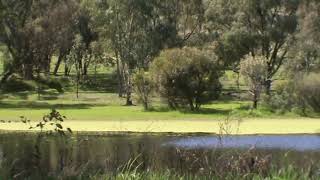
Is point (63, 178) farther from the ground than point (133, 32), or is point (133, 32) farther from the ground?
point (133, 32)

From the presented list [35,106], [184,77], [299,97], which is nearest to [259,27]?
[299,97]

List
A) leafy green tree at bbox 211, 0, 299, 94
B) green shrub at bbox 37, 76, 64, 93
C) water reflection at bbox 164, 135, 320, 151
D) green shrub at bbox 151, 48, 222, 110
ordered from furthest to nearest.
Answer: leafy green tree at bbox 211, 0, 299, 94, green shrub at bbox 151, 48, 222, 110, water reflection at bbox 164, 135, 320, 151, green shrub at bbox 37, 76, 64, 93

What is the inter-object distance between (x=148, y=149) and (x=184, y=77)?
33.3m

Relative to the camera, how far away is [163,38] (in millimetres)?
81375

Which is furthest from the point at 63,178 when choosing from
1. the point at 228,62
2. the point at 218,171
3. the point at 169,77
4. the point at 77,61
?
the point at 77,61

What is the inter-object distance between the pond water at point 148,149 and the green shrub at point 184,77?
70.2 ft

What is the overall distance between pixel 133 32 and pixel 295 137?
40913 millimetres

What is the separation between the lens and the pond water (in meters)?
12.8

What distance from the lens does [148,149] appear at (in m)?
27.3

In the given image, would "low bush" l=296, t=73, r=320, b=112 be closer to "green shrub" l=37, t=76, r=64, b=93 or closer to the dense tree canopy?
the dense tree canopy

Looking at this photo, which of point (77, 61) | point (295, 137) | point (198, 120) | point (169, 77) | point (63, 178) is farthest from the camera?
point (77, 61)

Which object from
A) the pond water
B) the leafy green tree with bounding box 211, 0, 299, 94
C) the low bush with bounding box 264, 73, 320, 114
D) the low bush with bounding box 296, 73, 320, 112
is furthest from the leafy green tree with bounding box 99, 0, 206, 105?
the pond water

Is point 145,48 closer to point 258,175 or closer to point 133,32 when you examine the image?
point 133,32

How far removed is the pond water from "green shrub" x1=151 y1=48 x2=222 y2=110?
21.4 m
